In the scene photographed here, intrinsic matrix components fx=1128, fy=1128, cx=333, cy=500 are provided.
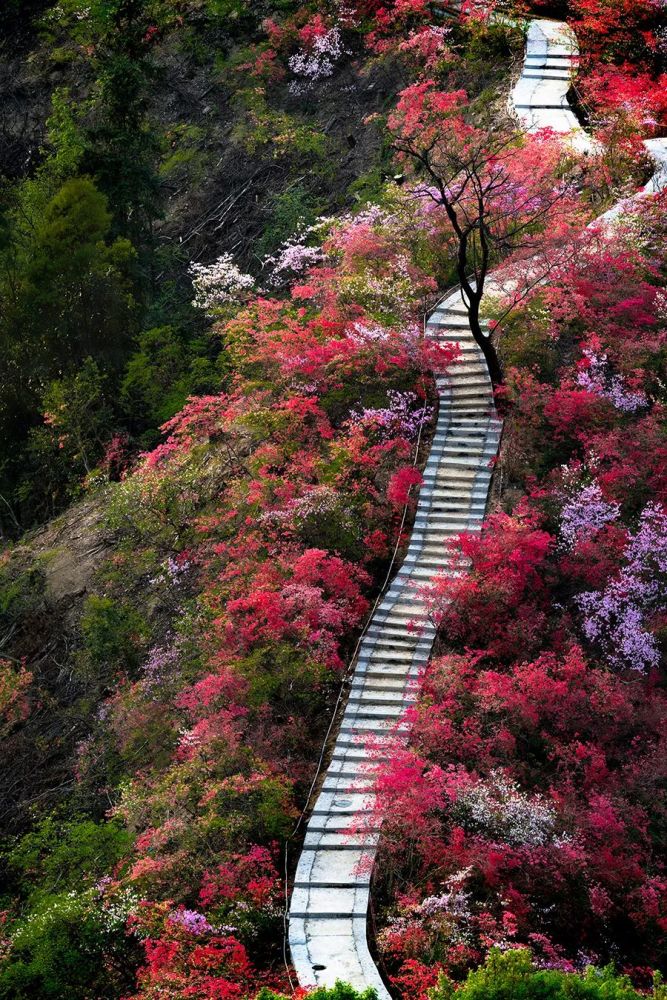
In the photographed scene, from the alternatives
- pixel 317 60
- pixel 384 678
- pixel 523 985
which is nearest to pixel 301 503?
pixel 384 678

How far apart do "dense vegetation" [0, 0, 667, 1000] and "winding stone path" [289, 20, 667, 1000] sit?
19.5 inches

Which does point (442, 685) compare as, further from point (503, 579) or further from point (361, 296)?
point (361, 296)

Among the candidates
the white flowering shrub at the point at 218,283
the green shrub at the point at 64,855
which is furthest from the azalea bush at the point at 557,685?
the white flowering shrub at the point at 218,283

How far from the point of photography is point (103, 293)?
3609cm

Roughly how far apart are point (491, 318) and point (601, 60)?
38.2ft

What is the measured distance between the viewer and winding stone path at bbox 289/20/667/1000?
18.5 meters

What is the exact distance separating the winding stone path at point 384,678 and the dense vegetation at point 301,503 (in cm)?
50

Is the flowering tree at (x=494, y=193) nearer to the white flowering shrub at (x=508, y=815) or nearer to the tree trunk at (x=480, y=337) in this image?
the tree trunk at (x=480, y=337)

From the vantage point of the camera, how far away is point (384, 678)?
22.9 metres

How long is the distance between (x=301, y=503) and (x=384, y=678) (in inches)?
182

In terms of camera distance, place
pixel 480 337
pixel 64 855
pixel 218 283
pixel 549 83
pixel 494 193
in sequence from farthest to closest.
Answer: pixel 549 83 → pixel 218 283 → pixel 494 193 → pixel 480 337 → pixel 64 855

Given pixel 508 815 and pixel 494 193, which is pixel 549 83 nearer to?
pixel 494 193

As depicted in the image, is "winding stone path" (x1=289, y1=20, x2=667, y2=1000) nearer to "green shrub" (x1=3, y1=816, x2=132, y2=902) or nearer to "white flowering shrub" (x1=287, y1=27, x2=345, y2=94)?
"green shrub" (x1=3, y1=816, x2=132, y2=902)

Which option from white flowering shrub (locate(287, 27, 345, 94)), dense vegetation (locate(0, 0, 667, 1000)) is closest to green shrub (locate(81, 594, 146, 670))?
dense vegetation (locate(0, 0, 667, 1000))
